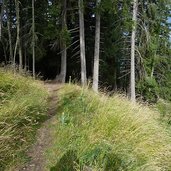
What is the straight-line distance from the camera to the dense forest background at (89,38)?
1034 inches

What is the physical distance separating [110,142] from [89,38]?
24.7 m

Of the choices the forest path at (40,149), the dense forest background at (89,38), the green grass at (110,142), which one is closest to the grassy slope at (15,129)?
the forest path at (40,149)

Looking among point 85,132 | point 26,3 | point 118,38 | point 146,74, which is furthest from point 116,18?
point 85,132

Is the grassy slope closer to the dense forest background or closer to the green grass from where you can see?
the green grass

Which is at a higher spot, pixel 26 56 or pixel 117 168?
pixel 26 56

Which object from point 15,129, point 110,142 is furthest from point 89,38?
point 110,142

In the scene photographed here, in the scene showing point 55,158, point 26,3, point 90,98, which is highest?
point 26,3

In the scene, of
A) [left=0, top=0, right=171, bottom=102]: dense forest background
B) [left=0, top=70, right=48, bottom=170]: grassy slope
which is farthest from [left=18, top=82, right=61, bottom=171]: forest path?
[left=0, top=0, right=171, bottom=102]: dense forest background

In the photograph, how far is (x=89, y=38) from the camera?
98.1ft

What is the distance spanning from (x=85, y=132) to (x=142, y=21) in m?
22.4

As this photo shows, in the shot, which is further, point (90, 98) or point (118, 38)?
point (118, 38)

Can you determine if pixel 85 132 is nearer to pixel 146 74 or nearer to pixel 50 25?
pixel 50 25

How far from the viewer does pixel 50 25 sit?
83.3 ft

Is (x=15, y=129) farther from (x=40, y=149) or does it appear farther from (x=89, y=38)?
(x=89, y=38)
